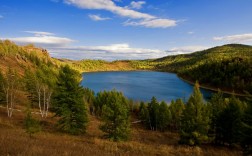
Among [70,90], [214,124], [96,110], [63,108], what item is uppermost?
[70,90]

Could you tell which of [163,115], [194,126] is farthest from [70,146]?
[163,115]

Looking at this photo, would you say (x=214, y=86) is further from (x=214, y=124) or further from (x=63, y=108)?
(x=63, y=108)

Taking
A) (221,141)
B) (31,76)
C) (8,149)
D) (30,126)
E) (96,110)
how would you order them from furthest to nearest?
(96,110) → (31,76) → (221,141) → (30,126) → (8,149)

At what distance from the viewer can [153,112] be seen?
236 ft

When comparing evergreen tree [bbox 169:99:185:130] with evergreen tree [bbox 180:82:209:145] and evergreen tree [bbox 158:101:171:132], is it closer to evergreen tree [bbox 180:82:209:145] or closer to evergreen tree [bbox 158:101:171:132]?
evergreen tree [bbox 158:101:171:132]

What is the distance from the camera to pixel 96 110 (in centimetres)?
9650

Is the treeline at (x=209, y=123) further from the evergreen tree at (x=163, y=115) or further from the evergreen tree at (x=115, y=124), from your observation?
the evergreen tree at (x=163, y=115)

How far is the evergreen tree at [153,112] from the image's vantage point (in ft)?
230

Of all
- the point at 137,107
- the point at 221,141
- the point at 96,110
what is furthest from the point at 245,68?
the point at 221,141

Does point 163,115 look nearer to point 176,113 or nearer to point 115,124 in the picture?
point 176,113

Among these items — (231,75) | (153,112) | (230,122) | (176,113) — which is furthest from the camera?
(231,75)

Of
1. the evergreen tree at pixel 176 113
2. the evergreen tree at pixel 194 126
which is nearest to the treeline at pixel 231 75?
the evergreen tree at pixel 176 113

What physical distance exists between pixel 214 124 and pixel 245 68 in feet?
484

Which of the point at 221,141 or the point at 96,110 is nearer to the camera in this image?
the point at 221,141
